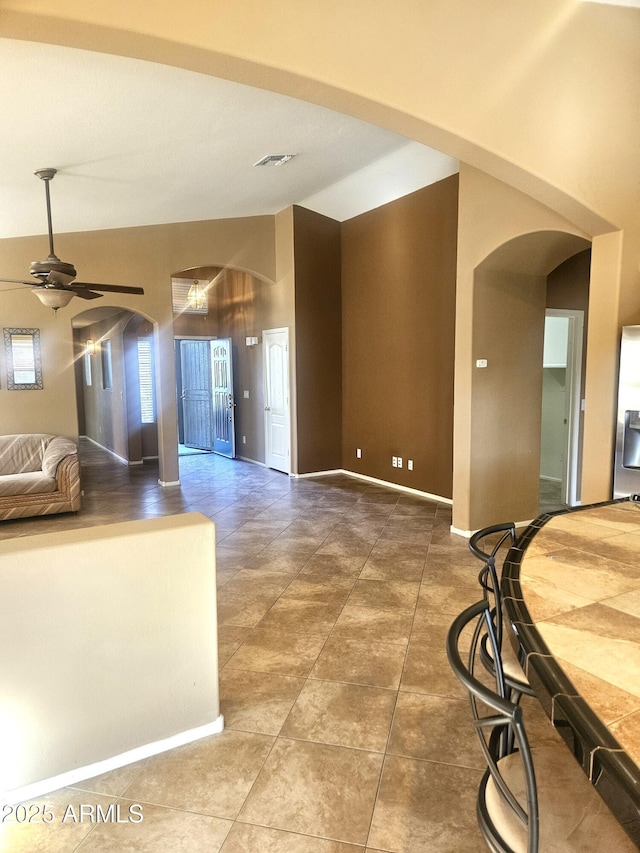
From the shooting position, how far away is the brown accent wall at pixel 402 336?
5832 millimetres

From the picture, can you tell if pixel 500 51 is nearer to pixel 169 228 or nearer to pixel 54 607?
pixel 54 607

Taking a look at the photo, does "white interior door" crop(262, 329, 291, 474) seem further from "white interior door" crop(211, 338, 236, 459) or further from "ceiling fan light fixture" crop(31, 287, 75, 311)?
"ceiling fan light fixture" crop(31, 287, 75, 311)

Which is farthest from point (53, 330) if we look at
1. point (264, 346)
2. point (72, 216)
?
point (264, 346)

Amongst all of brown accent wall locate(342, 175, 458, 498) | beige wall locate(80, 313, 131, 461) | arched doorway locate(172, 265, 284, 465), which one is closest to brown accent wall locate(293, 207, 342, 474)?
brown accent wall locate(342, 175, 458, 498)

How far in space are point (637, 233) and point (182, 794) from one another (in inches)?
152

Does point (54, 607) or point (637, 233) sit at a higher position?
point (637, 233)

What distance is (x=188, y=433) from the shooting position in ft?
36.0

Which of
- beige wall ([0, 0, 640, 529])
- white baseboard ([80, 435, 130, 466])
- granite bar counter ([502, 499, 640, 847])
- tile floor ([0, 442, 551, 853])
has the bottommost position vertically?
white baseboard ([80, 435, 130, 466])

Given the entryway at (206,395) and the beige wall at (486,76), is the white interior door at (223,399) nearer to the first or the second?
the entryway at (206,395)

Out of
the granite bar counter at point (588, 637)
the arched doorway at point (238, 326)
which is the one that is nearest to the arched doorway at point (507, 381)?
the granite bar counter at point (588, 637)

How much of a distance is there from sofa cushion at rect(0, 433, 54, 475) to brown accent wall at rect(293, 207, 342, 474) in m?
3.23

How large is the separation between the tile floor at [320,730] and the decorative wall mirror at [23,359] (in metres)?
3.38

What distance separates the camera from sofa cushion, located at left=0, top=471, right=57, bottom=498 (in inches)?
215

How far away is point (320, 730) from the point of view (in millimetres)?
2283
